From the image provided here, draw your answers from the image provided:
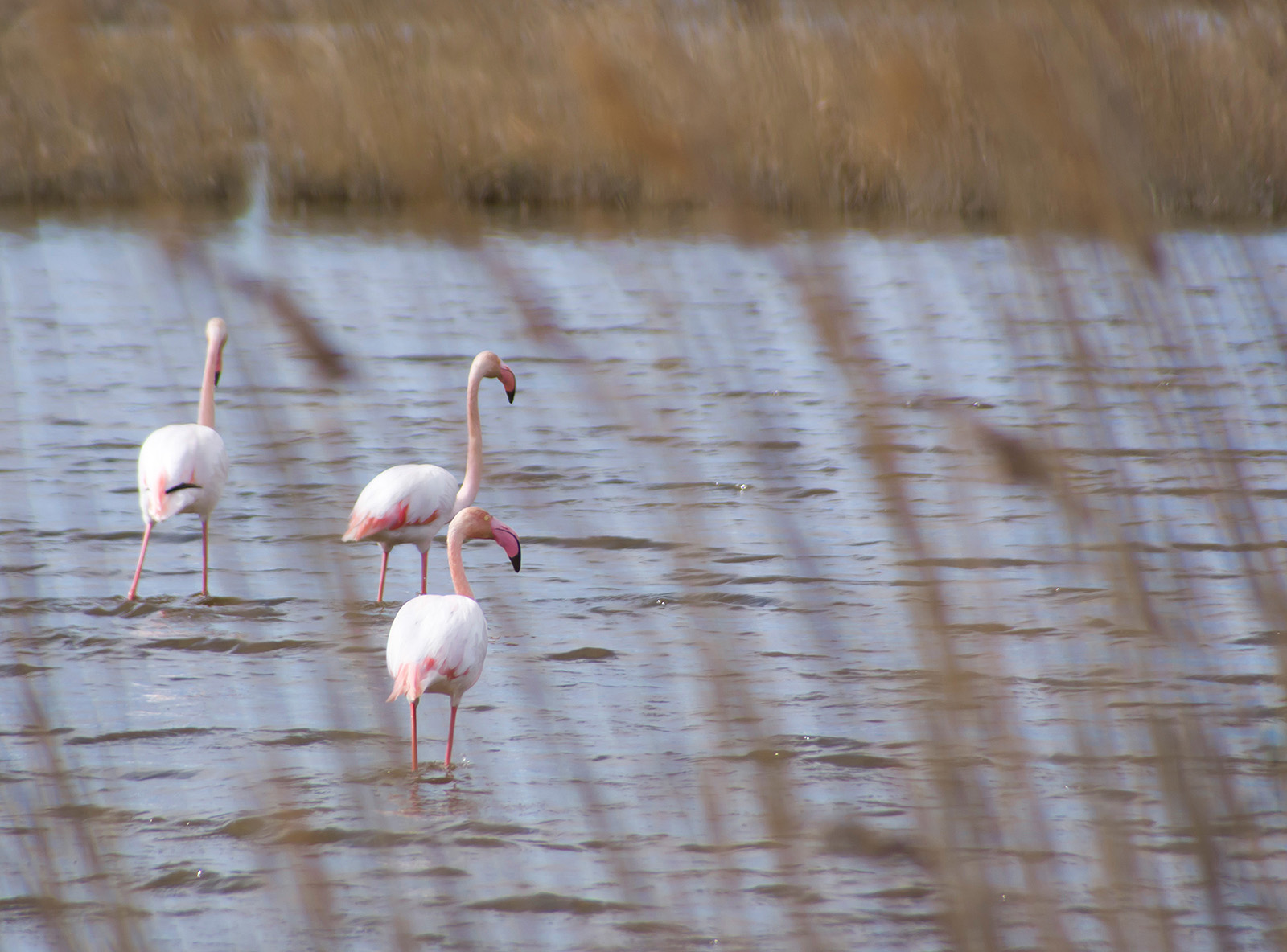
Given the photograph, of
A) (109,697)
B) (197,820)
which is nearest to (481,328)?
(109,697)

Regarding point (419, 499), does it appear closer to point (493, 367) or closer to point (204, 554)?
point (493, 367)

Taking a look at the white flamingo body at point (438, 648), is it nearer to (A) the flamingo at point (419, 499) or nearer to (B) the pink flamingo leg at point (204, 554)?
(A) the flamingo at point (419, 499)

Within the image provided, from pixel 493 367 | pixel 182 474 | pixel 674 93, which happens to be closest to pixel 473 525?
pixel 493 367

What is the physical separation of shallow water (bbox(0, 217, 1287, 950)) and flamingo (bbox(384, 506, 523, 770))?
0.15 meters

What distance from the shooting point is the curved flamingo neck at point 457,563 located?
4758 millimetres

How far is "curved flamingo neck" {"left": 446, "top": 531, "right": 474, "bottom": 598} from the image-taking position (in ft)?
15.6

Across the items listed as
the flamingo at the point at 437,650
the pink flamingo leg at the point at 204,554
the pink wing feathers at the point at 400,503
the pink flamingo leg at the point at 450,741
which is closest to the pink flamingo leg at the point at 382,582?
the pink wing feathers at the point at 400,503

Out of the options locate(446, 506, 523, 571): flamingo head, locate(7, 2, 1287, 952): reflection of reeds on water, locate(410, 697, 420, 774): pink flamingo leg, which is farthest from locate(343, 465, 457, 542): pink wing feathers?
locate(7, 2, 1287, 952): reflection of reeds on water

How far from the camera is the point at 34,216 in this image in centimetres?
179

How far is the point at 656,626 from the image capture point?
4879 mm

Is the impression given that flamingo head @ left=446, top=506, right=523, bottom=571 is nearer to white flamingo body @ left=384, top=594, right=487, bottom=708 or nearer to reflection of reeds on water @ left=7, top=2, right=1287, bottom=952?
white flamingo body @ left=384, top=594, right=487, bottom=708

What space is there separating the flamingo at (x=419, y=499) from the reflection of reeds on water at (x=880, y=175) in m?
3.80

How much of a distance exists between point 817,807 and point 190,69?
2.73 m

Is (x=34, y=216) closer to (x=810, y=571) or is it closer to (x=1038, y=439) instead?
(x=810, y=571)
